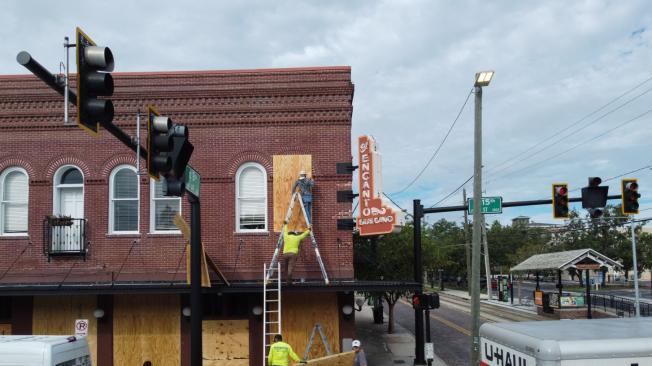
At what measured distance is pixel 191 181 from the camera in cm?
862

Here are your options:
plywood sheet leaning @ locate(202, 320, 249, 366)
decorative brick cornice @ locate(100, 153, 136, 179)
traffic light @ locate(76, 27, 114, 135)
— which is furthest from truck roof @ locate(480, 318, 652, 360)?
decorative brick cornice @ locate(100, 153, 136, 179)

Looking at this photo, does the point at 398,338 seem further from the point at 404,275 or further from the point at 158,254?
the point at 158,254

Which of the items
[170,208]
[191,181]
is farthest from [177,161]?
[170,208]

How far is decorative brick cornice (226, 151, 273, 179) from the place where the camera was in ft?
58.8

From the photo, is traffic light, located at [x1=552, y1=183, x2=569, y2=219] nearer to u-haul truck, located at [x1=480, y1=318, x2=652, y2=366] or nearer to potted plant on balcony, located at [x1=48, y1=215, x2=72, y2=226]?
u-haul truck, located at [x1=480, y1=318, x2=652, y2=366]

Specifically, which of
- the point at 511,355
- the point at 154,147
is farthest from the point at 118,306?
the point at 511,355

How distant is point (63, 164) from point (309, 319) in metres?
8.73

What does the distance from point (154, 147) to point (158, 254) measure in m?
11.1

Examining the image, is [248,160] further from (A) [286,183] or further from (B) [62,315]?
(B) [62,315]

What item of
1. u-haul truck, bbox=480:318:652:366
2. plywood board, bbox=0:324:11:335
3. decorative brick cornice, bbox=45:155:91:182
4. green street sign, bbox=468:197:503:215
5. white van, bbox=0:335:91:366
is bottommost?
plywood board, bbox=0:324:11:335

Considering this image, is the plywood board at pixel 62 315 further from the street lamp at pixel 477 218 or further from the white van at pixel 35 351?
the street lamp at pixel 477 218

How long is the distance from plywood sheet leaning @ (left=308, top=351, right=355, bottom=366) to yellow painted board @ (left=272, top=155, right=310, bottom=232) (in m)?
3.96

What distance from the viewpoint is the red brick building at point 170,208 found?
56.2 ft

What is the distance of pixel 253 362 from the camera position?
17062 millimetres
